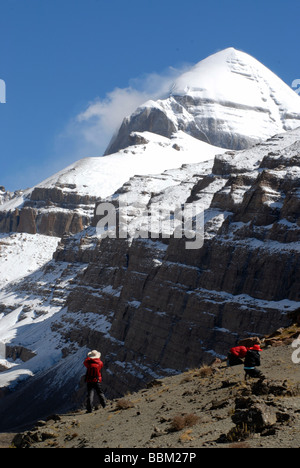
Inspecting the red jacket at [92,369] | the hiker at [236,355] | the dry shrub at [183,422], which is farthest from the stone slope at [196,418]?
the red jacket at [92,369]

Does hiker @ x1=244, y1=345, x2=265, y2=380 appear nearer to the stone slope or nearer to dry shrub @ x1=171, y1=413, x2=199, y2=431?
the stone slope

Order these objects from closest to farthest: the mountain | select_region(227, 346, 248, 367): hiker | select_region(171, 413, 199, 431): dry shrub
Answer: select_region(171, 413, 199, 431): dry shrub < select_region(227, 346, 248, 367): hiker < the mountain

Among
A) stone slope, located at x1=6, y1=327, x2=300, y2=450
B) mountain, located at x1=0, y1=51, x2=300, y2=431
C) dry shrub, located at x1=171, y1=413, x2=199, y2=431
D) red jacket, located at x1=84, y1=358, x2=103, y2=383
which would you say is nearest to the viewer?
stone slope, located at x1=6, y1=327, x2=300, y2=450

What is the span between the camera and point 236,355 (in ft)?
110

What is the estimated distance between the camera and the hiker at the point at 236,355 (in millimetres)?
33406

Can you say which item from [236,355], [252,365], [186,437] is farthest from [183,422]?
[236,355]

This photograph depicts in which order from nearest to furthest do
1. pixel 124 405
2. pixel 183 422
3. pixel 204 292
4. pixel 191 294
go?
pixel 183 422 < pixel 124 405 < pixel 204 292 < pixel 191 294

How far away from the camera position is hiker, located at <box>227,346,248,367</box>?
33.4 meters

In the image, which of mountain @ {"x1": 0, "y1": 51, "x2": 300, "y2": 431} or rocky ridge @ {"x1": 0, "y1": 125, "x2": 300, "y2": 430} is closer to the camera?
rocky ridge @ {"x1": 0, "y1": 125, "x2": 300, "y2": 430}

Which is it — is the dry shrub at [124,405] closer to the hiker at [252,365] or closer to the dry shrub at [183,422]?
the hiker at [252,365]

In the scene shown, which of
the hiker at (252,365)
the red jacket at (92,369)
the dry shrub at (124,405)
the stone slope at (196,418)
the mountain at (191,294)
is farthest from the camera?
the mountain at (191,294)

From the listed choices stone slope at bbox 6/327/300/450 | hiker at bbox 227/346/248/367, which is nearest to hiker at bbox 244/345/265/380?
stone slope at bbox 6/327/300/450

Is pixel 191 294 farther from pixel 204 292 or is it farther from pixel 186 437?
pixel 186 437

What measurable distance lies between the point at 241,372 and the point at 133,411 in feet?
19.1
